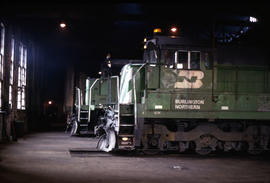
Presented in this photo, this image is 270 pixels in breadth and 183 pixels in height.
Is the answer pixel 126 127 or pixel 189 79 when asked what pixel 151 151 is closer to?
pixel 126 127

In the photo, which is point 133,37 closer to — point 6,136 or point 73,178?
point 6,136

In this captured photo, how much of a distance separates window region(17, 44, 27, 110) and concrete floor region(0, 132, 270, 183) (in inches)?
398

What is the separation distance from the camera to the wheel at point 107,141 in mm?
12062

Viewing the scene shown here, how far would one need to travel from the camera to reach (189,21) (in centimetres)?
1952

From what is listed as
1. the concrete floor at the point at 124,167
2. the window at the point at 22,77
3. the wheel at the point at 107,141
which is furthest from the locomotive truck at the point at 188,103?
the window at the point at 22,77

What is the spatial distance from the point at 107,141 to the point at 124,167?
9.17 feet

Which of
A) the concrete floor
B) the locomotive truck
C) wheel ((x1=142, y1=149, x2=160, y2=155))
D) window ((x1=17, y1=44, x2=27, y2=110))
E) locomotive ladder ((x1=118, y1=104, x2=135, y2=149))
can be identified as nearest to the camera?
the concrete floor

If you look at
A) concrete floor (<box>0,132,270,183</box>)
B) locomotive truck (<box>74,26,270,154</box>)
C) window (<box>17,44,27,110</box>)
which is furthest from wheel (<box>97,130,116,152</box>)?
window (<box>17,44,27,110</box>)

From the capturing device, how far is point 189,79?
12164mm

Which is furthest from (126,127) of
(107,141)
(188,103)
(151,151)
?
(188,103)

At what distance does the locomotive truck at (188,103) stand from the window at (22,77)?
11.6 m

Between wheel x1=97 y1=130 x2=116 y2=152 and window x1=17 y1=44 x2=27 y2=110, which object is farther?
window x1=17 y1=44 x2=27 y2=110

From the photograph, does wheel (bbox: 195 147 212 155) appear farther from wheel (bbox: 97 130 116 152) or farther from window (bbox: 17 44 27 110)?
window (bbox: 17 44 27 110)

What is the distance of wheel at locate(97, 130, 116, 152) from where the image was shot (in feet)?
39.6
